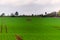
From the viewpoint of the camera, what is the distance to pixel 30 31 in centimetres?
159

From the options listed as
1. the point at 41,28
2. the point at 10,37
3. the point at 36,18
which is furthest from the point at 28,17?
the point at 10,37

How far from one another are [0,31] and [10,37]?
0.43ft

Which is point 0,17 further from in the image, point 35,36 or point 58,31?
point 58,31

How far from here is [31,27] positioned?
5.24 feet

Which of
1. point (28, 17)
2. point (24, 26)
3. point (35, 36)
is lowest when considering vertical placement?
point (35, 36)

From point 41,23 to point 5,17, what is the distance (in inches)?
16.7

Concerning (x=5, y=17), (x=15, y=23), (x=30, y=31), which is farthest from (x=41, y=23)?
(x=5, y=17)

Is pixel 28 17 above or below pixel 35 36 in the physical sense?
above

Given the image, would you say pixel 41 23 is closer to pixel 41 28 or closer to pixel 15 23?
pixel 41 28

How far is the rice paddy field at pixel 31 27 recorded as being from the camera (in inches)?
61.4

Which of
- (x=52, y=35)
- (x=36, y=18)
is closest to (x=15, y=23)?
(x=36, y=18)

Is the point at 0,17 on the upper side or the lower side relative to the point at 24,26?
upper

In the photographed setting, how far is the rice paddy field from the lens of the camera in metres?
1.56

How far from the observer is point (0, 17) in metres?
1.56
